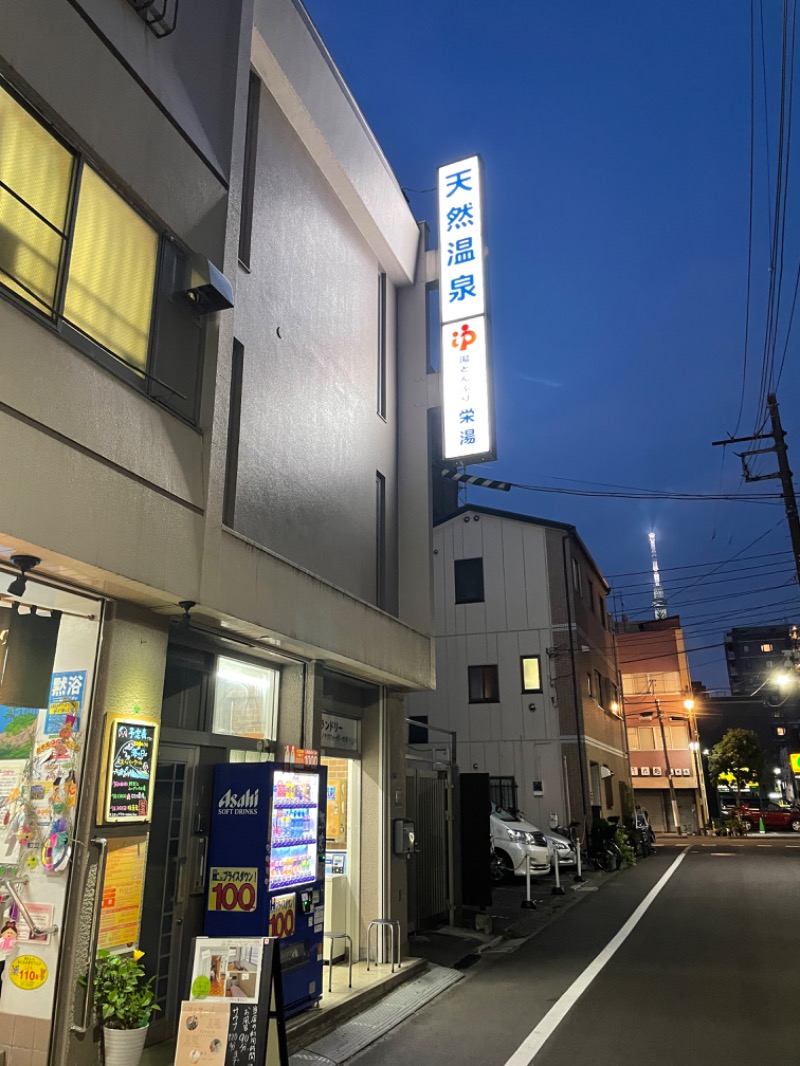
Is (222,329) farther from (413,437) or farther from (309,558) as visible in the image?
(413,437)

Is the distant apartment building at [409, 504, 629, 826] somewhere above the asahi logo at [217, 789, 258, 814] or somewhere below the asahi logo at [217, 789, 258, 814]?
above

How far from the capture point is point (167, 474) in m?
6.39

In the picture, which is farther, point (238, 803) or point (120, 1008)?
point (238, 803)

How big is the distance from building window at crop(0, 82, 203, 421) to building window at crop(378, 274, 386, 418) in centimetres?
503

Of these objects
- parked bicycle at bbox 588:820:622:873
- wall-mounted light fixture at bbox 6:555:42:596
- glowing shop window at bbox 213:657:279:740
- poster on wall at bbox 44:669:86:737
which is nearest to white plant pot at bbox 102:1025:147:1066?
poster on wall at bbox 44:669:86:737

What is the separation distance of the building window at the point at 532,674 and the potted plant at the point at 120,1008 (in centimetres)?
2002

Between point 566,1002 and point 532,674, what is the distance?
1699cm

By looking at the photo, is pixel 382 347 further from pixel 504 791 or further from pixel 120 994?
pixel 504 791

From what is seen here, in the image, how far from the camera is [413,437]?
12.3m

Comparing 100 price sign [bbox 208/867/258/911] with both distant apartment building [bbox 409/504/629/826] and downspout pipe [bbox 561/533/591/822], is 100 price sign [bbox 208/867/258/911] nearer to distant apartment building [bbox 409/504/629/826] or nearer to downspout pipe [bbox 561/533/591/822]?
distant apartment building [bbox 409/504/629/826]

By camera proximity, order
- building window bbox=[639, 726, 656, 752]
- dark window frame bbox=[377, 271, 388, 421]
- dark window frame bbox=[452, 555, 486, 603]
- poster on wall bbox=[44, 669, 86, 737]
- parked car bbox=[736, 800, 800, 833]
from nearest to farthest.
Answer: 1. poster on wall bbox=[44, 669, 86, 737]
2. dark window frame bbox=[377, 271, 388, 421]
3. dark window frame bbox=[452, 555, 486, 603]
4. parked car bbox=[736, 800, 800, 833]
5. building window bbox=[639, 726, 656, 752]

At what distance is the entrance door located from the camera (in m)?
6.55

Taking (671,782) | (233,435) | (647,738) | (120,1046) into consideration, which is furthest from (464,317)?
(647,738)

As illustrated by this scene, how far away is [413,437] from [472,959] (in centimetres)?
757
